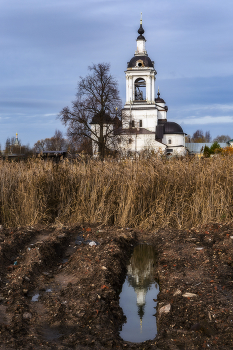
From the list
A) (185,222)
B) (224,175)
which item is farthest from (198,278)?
(224,175)

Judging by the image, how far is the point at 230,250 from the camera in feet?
17.7

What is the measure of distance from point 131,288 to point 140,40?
56270 millimetres

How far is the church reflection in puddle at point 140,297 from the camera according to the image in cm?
354

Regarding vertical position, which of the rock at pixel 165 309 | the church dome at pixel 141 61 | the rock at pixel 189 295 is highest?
the church dome at pixel 141 61

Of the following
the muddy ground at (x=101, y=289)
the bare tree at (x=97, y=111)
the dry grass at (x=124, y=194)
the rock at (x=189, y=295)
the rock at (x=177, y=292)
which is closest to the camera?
the muddy ground at (x=101, y=289)

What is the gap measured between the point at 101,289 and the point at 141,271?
1.50 meters

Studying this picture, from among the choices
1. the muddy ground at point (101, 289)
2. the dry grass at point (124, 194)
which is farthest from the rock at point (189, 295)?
the dry grass at point (124, 194)

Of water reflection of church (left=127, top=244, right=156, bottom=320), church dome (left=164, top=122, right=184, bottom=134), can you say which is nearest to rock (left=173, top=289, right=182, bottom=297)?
water reflection of church (left=127, top=244, right=156, bottom=320)

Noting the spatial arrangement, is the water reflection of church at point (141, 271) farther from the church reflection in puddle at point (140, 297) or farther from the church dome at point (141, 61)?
the church dome at point (141, 61)

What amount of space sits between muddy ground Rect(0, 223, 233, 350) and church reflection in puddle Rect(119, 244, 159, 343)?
0.12 m

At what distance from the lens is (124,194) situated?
297 inches

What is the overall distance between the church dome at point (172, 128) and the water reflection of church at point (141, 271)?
52205mm

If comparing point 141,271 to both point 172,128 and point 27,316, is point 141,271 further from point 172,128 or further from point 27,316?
point 172,128

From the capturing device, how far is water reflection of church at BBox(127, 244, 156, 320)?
4.52 meters
